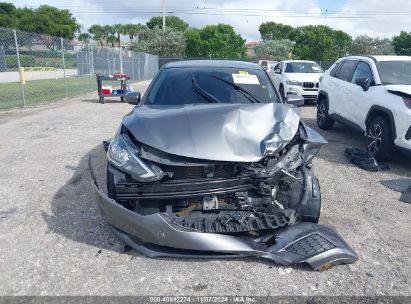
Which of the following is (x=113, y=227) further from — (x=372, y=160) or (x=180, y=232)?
(x=372, y=160)

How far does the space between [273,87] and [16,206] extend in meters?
3.41

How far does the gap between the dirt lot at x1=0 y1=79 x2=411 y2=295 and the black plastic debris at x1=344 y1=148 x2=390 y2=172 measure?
14 cm

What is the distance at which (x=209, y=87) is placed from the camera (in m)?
4.59

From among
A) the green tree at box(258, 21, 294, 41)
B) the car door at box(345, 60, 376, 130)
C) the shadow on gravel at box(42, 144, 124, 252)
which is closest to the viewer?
the shadow on gravel at box(42, 144, 124, 252)

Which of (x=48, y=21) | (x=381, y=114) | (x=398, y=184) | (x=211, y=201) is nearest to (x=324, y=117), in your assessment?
(x=381, y=114)

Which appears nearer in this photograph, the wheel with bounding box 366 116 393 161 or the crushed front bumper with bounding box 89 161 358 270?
the crushed front bumper with bounding box 89 161 358 270

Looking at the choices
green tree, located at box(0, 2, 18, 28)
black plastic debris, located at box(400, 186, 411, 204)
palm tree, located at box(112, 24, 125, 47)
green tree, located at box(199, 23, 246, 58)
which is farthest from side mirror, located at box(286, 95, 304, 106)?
palm tree, located at box(112, 24, 125, 47)

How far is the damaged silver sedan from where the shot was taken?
309 cm

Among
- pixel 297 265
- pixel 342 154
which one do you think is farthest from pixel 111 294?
pixel 342 154

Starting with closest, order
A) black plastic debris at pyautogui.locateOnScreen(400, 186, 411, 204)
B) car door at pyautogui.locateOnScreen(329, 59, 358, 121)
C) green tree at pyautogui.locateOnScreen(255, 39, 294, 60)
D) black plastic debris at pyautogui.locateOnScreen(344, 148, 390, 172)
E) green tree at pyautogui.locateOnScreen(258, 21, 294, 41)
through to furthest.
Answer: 1. black plastic debris at pyautogui.locateOnScreen(400, 186, 411, 204)
2. black plastic debris at pyautogui.locateOnScreen(344, 148, 390, 172)
3. car door at pyautogui.locateOnScreen(329, 59, 358, 121)
4. green tree at pyautogui.locateOnScreen(255, 39, 294, 60)
5. green tree at pyautogui.locateOnScreen(258, 21, 294, 41)

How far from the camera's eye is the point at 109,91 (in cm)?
1372

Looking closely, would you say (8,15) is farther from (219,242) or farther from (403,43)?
(219,242)

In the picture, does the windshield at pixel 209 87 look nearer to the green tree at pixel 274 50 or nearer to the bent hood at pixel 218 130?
the bent hood at pixel 218 130

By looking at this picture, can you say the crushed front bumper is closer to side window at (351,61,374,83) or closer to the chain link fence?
side window at (351,61,374,83)
